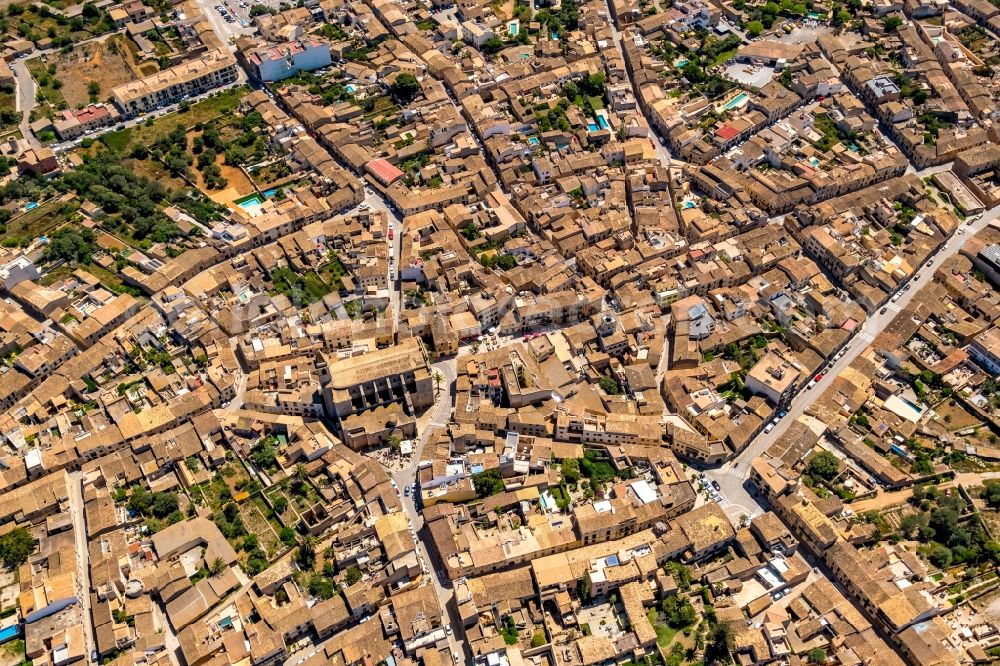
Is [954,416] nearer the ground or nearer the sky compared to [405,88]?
nearer the ground

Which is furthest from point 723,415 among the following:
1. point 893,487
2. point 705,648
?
point 705,648

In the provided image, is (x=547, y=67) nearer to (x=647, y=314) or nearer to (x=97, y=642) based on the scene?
(x=647, y=314)

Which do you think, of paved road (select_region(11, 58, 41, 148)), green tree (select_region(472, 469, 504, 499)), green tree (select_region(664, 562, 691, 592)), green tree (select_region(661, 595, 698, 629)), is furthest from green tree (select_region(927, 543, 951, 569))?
paved road (select_region(11, 58, 41, 148))

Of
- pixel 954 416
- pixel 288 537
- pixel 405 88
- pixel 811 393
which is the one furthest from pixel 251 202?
pixel 954 416

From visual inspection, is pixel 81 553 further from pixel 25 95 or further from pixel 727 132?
pixel 727 132

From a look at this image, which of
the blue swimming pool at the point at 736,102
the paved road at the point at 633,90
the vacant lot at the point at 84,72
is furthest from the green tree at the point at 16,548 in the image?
the blue swimming pool at the point at 736,102

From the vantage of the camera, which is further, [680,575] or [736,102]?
[736,102]
